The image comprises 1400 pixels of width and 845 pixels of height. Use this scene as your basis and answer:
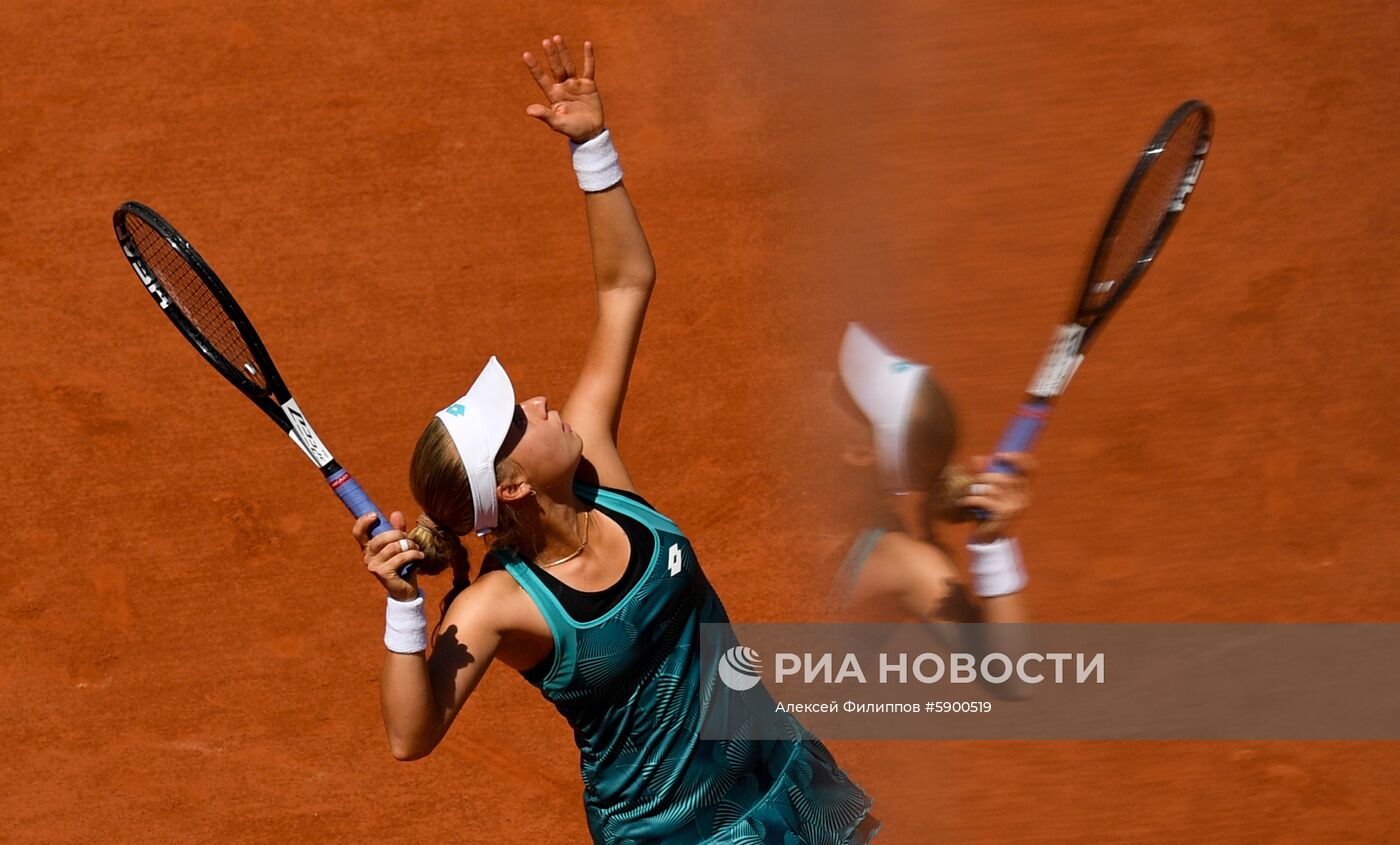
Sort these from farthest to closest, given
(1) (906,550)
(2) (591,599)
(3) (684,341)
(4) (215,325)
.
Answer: (3) (684,341) → (4) (215,325) → (1) (906,550) → (2) (591,599)

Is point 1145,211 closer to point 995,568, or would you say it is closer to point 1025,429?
point 1025,429

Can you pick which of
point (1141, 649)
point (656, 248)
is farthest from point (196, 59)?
point (1141, 649)

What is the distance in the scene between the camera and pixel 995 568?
3.69 meters

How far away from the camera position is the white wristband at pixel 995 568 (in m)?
3.67

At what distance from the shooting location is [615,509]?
3637mm

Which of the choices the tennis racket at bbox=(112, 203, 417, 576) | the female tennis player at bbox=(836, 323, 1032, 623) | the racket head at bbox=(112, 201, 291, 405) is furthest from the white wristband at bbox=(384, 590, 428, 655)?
the female tennis player at bbox=(836, 323, 1032, 623)

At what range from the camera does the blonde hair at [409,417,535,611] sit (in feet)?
10.9

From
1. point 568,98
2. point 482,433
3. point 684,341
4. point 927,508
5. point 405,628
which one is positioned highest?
point 568,98

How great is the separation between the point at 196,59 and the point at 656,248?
258 centimetres

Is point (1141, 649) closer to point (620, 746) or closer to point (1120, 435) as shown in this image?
point (1120, 435)

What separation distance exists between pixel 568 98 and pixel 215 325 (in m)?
1.23

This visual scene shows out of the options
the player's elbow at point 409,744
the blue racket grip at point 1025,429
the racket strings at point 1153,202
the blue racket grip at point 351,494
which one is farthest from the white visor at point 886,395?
the player's elbow at point 409,744

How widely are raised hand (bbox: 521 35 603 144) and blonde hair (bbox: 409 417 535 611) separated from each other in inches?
38.2

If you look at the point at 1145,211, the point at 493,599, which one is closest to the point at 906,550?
the point at 493,599
